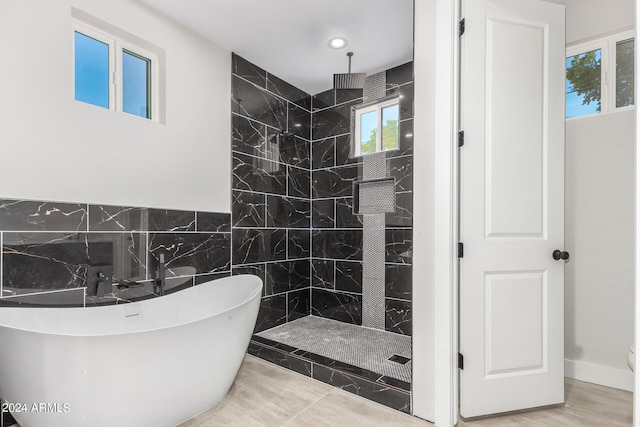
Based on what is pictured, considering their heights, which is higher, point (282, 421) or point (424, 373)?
point (424, 373)

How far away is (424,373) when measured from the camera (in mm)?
1818

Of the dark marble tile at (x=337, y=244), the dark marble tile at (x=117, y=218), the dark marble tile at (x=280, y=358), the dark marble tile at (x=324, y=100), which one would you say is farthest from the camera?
the dark marble tile at (x=324, y=100)

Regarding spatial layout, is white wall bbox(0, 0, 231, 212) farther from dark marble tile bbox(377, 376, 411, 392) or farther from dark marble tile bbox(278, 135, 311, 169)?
dark marble tile bbox(377, 376, 411, 392)

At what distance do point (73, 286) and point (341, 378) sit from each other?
169cm

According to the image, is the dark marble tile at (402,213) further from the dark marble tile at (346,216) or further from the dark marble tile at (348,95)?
the dark marble tile at (348,95)

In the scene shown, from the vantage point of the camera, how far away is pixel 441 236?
1767mm

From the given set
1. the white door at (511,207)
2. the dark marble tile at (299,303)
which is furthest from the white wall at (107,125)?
the white door at (511,207)

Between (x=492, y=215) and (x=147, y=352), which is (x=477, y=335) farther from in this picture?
(x=147, y=352)

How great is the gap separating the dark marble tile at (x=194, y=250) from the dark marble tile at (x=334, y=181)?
4.02ft

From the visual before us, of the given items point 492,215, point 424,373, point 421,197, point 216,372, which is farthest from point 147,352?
point 492,215

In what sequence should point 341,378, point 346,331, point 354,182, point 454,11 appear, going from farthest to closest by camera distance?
point 354,182 < point 346,331 < point 341,378 < point 454,11

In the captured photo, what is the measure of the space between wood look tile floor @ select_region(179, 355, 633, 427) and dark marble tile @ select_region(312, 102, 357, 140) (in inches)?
95.2

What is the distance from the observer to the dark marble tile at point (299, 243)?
355 centimetres

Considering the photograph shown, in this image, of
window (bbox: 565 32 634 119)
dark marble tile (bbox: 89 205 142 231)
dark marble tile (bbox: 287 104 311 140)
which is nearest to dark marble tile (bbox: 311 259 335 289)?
dark marble tile (bbox: 287 104 311 140)
